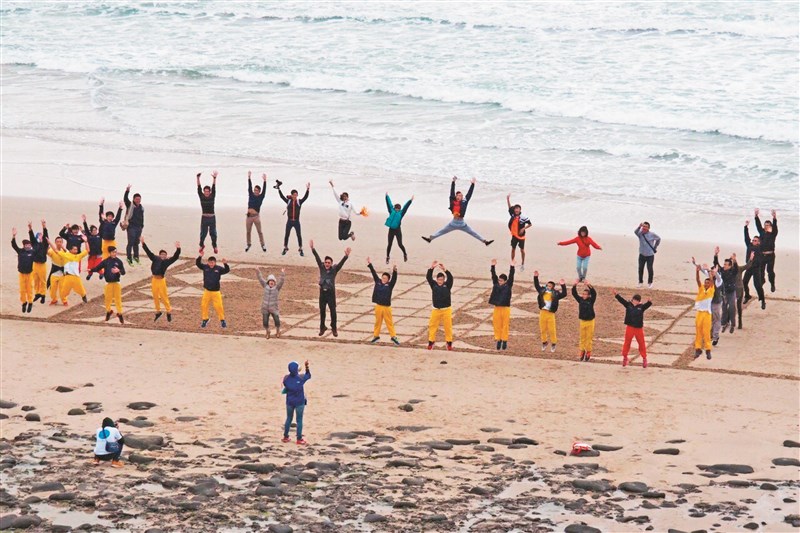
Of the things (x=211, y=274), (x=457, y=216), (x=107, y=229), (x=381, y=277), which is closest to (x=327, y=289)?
(x=381, y=277)

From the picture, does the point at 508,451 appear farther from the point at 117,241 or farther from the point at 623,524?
the point at 117,241

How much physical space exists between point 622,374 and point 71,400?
8867 mm

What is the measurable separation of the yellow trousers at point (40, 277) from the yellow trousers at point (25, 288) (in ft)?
1.06

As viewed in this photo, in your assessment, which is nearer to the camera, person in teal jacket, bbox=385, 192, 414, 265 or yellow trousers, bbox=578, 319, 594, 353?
yellow trousers, bbox=578, 319, 594, 353

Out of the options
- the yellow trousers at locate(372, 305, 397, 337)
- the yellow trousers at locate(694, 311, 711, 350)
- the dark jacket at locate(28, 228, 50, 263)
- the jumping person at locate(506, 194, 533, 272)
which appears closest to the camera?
the yellow trousers at locate(694, 311, 711, 350)

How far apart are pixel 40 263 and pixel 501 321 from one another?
29.6ft

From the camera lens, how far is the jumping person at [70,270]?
90.5 feet

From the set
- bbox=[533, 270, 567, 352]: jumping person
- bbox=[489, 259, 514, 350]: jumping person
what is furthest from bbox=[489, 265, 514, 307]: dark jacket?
bbox=[533, 270, 567, 352]: jumping person

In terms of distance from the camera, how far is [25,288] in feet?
90.4

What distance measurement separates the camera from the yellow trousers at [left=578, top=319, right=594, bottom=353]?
80.3ft

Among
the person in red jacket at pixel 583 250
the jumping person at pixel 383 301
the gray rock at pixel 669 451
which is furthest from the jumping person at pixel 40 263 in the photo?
the gray rock at pixel 669 451

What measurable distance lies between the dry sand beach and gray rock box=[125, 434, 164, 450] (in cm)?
4

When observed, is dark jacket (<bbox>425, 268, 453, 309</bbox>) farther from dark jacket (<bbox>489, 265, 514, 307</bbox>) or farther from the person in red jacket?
the person in red jacket

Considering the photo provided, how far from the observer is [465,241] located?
33.4 meters
